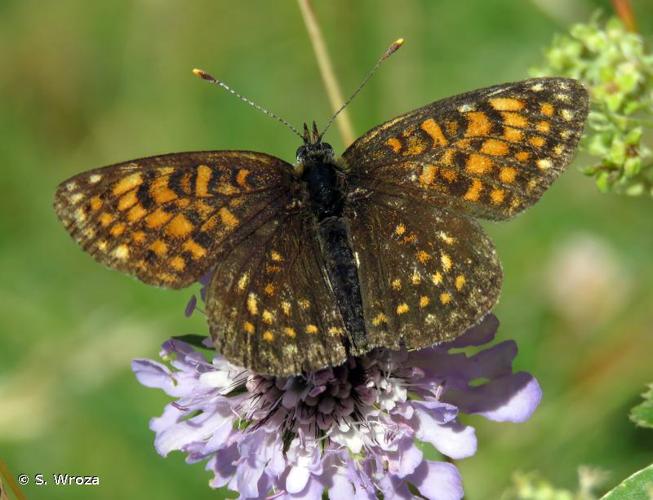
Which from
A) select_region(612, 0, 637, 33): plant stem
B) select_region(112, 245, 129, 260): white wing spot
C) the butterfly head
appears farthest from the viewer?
select_region(612, 0, 637, 33): plant stem

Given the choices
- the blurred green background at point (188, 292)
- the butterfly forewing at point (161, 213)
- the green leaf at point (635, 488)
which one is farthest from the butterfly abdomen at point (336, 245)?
the blurred green background at point (188, 292)

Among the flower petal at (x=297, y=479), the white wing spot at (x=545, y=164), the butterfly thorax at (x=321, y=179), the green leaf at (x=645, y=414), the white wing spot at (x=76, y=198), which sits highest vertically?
the white wing spot at (x=76, y=198)

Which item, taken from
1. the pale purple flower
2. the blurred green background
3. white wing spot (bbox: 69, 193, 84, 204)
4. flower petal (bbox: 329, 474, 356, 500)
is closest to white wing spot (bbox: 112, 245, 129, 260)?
white wing spot (bbox: 69, 193, 84, 204)

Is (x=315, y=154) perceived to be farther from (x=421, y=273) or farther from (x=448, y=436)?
(x=448, y=436)

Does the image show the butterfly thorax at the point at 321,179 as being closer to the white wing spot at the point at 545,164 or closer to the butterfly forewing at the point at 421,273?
the butterfly forewing at the point at 421,273

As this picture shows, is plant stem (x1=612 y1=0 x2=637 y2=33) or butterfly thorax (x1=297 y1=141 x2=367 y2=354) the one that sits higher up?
plant stem (x1=612 y1=0 x2=637 y2=33)

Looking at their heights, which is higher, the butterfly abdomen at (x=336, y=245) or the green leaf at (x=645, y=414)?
the butterfly abdomen at (x=336, y=245)

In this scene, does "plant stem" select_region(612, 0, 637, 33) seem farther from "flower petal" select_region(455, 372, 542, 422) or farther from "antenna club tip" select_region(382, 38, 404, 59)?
"flower petal" select_region(455, 372, 542, 422)
